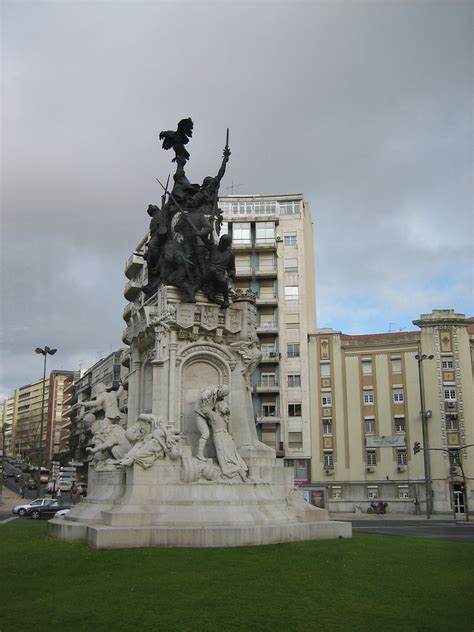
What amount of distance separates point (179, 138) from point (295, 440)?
39469 millimetres

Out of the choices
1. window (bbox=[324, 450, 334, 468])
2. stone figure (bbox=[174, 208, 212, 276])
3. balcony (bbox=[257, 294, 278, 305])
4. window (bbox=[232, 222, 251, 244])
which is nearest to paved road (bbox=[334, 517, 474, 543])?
stone figure (bbox=[174, 208, 212, 276])

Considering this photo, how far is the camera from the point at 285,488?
17391 mm

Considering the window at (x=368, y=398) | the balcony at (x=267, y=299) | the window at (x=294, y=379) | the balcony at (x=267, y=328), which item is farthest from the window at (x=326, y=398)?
the balcony at (x=267, y=299)

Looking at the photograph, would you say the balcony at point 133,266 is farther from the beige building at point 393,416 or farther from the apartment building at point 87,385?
the beige building at point 393,416

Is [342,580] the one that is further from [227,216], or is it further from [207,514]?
[227,216]

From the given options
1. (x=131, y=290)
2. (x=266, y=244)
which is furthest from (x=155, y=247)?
(x=131, y=290)

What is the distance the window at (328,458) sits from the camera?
181ft

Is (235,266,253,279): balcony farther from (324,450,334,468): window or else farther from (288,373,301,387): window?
(324,450,334,468): window

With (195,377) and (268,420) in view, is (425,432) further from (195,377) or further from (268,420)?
(195,377)

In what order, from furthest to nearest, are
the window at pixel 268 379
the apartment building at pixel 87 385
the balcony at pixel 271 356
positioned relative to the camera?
the apartment building at pixel 87 385 → the window at pixel 268 379 → the balcony at pixel 271 356

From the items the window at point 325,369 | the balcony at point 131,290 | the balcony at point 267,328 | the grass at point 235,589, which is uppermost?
the balcony at point 131,290

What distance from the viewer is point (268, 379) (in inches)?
2292

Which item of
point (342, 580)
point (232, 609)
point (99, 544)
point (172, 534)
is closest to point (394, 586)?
point (342, 580)

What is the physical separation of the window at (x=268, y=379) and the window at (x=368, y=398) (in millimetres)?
7883
